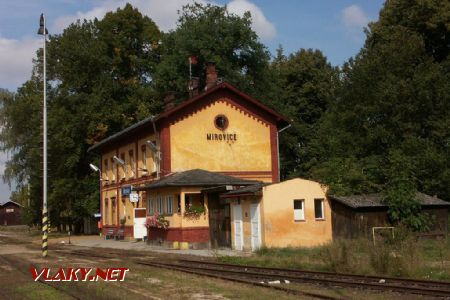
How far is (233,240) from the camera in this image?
92.7ft

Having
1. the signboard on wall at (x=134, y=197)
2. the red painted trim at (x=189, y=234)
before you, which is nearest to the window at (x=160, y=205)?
the red painted trim at (x=189, y=234)

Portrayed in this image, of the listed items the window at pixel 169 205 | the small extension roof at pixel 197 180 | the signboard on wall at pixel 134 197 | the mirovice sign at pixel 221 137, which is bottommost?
the window at pixel 169 205

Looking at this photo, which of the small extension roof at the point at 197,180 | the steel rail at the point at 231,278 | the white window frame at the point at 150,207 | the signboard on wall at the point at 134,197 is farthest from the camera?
the signboard on wall at the point at 134,197

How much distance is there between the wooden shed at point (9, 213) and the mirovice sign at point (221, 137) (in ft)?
309

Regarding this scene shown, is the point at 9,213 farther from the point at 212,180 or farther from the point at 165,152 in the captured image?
the point at 212,180

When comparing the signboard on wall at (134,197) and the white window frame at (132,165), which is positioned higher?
the white window frame at (132,165)

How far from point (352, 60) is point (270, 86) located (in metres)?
12.2

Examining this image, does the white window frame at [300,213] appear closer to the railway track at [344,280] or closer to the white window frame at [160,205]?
the railway track at [344,280]

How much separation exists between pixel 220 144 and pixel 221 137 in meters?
0.42

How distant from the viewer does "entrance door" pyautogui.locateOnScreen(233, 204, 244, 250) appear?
2750 cm

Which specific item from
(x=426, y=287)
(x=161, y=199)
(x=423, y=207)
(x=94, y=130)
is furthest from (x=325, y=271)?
(x=94, y=130)

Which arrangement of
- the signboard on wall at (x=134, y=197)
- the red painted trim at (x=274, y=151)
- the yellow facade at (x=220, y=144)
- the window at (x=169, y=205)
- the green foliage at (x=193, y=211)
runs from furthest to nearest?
the signboard on wall at (x=134, y=197)
the red painted trim at (x=274, y=151)
the yellow facade at (x=220, y=144)
the window at (x=169, y=205)
the green foliage at (x=193, y=211)

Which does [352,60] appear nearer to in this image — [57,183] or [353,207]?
[353,207]

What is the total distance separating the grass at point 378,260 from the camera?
15.6 m
